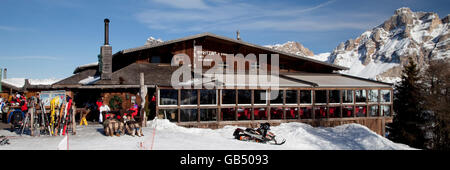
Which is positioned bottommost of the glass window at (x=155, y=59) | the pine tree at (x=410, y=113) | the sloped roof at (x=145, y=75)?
the pine tree at (x=410, y=113)

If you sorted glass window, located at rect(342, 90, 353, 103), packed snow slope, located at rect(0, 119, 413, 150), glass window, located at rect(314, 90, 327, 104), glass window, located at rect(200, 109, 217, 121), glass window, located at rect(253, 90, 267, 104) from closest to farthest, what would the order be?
packed snow slope, located at rect(0, 119, 413, 150)
glass window, located at rect(200, 109, 217, 121)
glass window, located at rect(253, 90, 267, 104)
glass window, located at rect(314, 90, 327, 104)
glass window, located at rect(342, 90, 353, 103)

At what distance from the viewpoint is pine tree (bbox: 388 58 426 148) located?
25000 mm

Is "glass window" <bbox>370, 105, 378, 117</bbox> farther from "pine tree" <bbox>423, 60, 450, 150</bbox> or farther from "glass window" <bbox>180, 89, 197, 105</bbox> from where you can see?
"glass window" <bbox>180, 89, 197, 105</bbox>

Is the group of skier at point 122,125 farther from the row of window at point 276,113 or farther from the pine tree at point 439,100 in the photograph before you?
the pine tree at point 439,100

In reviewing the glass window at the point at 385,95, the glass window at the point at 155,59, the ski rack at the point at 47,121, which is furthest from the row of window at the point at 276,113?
the glass window at the point at 155,59

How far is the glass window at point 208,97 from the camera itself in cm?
1546

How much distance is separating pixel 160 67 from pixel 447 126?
2219 cm

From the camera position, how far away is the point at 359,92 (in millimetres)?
18500

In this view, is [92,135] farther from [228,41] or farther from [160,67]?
[228,41]

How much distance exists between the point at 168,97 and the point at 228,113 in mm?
3150

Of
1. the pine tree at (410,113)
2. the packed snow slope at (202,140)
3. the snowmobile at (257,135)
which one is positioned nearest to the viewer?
the packed snow slope at (202,140)

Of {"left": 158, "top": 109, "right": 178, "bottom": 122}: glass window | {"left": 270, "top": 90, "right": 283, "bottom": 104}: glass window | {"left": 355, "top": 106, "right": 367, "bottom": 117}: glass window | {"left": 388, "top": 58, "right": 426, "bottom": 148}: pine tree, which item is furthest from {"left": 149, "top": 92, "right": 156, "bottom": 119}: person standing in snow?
{"left": 388, "top": 58, "right": 426, "bottom": 148}: pine tree

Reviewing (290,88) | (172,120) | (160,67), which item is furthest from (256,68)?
(172,120)

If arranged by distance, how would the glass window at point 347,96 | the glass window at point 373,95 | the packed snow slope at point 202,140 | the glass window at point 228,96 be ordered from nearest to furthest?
the packed snow slope at point 202,140 < the glass window at point 228,96 < the glass window at point 347,96 < the glass window at point 373,95
